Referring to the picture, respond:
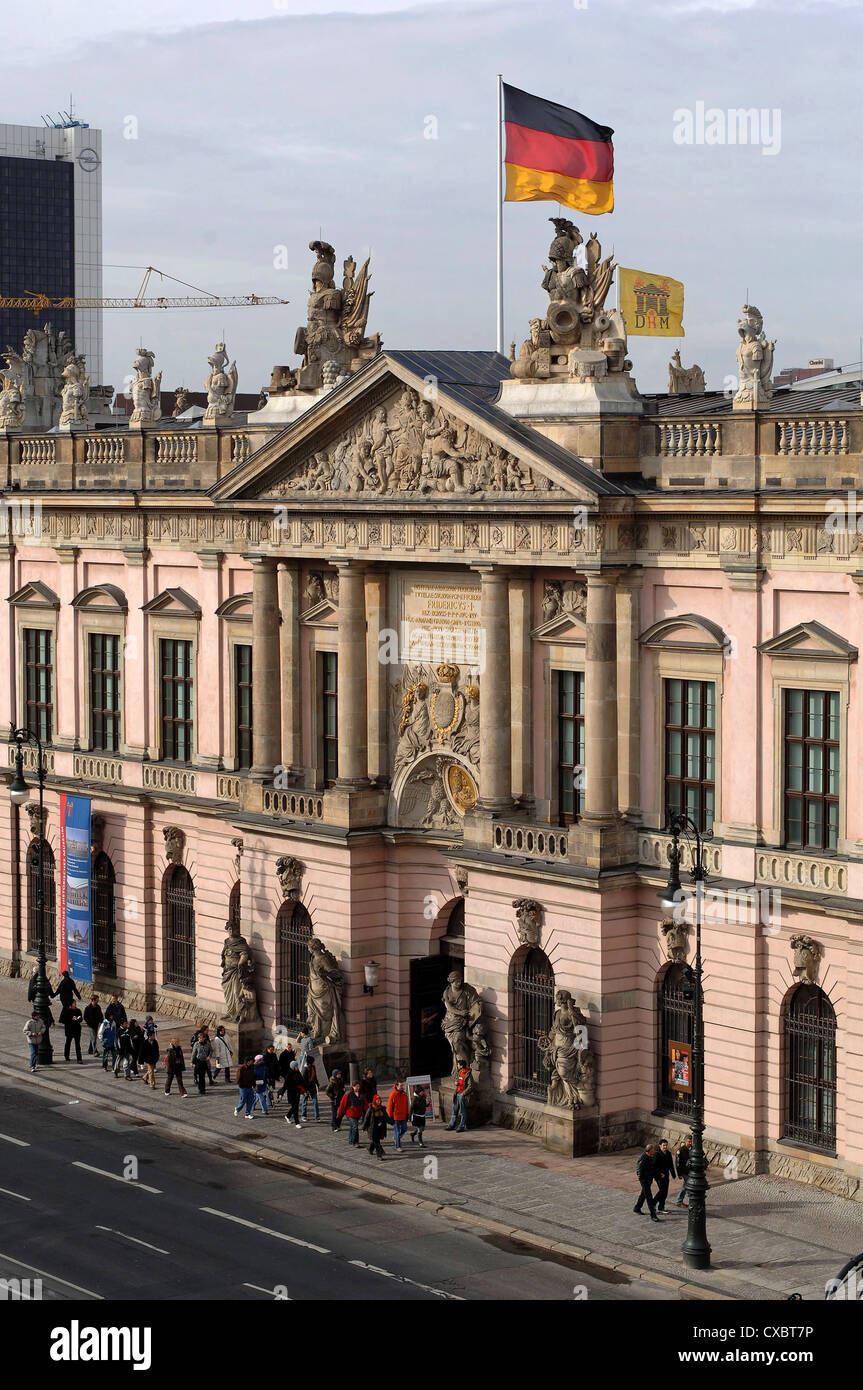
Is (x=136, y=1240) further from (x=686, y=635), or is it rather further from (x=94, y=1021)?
(x=94, y=1021)

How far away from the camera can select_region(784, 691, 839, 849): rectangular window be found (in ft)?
150

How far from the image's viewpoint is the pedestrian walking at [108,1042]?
188ft

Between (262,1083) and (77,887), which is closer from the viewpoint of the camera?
(262,1083)

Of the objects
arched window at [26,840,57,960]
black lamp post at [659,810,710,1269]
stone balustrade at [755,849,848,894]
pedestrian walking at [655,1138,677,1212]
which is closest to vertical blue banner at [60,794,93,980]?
arched window at [26,840,57,960]

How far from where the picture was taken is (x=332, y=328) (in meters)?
57.8

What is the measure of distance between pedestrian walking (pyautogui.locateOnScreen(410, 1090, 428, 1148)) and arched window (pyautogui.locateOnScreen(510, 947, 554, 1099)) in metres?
2.28

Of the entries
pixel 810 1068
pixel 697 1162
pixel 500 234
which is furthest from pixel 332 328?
pixel 697 1162

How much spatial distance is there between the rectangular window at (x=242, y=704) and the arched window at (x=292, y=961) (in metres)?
4.90

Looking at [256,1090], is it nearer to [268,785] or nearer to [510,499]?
[268,785]

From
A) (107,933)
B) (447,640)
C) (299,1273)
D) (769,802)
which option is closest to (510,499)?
(447,640)

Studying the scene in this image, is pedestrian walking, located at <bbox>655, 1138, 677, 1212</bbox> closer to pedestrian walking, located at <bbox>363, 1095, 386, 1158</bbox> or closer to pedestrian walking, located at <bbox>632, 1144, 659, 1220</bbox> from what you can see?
A: pedestrian walking, located at <bbox>632, 1144, 659, 1220</bbox>

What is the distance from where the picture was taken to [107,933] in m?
66.2

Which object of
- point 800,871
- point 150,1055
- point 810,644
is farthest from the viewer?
point 150,1055

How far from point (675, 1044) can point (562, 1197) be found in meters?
4.68
